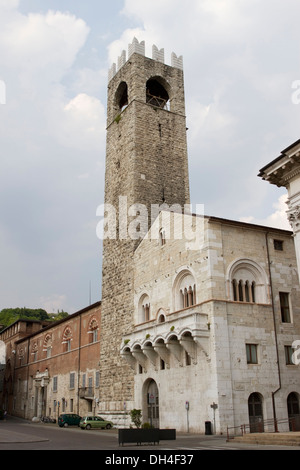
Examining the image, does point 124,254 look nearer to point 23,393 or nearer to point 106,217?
point 106,217

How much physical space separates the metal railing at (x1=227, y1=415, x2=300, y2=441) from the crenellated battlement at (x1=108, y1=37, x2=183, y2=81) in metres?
32.5

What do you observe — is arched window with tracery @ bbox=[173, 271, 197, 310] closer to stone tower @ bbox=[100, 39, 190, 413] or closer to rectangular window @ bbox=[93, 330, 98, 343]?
stone tower @ bbox=[100, 39, 190, 413]

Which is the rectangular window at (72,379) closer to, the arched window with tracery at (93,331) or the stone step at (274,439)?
the arched window with tracery at (93,331)

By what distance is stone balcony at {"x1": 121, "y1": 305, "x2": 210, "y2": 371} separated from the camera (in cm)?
2659

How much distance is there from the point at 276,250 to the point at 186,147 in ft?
50.5

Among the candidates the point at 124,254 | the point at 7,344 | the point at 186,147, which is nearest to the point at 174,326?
the point at 124,254

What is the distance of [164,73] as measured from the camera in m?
44.1

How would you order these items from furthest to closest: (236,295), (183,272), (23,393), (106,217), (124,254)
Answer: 1. (23,393)
2. (106,217)
3. (124,254)
4. (183,272)
5. (236,295)

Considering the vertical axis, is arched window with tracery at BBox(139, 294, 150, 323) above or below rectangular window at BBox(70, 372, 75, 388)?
above

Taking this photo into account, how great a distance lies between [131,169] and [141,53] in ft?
39.9

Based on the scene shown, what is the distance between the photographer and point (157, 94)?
151ft

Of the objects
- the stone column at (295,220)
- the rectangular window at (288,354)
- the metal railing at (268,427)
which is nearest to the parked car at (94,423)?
the metal railing at (268,427)

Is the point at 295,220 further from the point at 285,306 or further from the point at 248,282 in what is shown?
the point at 285,306

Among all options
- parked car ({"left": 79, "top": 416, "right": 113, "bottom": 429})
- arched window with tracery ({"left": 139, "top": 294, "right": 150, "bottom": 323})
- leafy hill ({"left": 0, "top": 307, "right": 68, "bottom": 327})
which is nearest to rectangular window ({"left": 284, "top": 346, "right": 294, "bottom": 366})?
arched window with tracery ({"left": 139, "top": 294, "right": 150, "bottom": 323})
